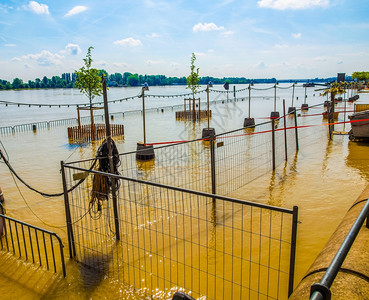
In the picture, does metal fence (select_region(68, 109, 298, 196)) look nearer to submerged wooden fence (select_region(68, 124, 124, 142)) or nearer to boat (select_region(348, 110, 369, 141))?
boat (select_region(348, 110, 369, 141))

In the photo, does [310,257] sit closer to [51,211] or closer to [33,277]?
[33,277]

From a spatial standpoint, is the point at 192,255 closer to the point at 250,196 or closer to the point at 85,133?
the point at 250,196

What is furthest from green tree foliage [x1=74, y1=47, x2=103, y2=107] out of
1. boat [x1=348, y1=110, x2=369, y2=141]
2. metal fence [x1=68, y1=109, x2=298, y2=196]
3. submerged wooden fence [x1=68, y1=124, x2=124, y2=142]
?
boat [x1=348, y1=110, x2=369, y2=141]

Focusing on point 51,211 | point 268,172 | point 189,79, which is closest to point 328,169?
point 268,172

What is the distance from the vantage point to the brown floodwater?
16.2 ft

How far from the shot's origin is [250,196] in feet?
27.9

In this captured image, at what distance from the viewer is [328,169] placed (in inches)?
424

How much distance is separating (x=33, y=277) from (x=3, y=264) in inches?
36.2

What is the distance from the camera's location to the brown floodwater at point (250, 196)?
4.95 meters

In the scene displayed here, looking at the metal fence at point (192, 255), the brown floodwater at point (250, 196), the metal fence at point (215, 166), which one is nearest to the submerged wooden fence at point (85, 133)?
the brown floodwater at point (250, 196)

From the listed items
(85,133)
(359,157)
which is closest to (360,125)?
(359,157)

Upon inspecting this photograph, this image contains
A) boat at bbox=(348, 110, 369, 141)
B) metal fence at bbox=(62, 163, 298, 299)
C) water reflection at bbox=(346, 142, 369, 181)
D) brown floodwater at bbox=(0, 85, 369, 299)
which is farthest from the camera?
boat at bbox=(348, 110, 369, 141)

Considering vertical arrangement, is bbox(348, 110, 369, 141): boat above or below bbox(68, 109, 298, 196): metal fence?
above

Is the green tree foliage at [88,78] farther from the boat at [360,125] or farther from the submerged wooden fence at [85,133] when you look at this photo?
the boat at [360,125]
